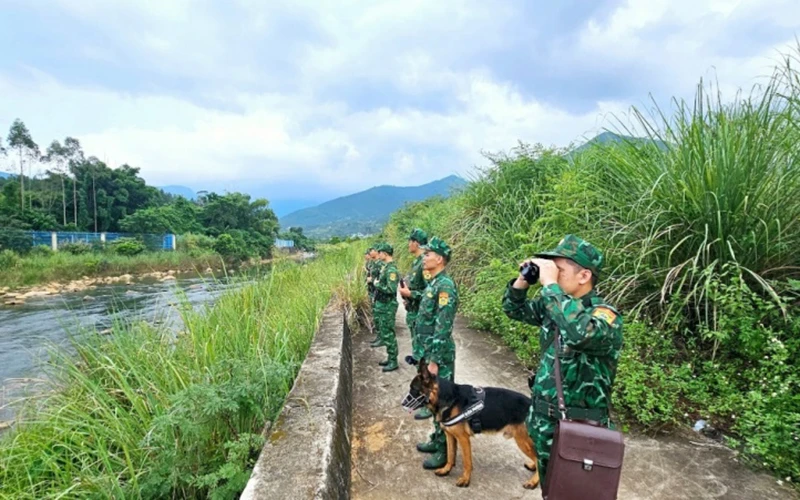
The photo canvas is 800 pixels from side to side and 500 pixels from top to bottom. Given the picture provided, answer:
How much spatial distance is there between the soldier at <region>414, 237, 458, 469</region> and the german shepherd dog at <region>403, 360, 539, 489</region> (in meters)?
0.27

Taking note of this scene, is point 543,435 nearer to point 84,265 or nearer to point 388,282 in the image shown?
point 388,282

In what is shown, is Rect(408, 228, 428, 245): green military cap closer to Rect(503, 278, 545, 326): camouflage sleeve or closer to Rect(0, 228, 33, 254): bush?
Rect(503, 278, 545, 326): camouflage sleeve

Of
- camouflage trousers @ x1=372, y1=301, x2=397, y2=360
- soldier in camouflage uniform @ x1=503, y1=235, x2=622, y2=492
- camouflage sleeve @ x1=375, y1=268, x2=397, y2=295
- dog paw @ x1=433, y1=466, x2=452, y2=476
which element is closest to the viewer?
soldier in camouflage uniform @ x1=503, y1=235, x2=622, y2=492

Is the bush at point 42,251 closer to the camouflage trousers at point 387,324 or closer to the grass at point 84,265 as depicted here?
the grass at point 84,265

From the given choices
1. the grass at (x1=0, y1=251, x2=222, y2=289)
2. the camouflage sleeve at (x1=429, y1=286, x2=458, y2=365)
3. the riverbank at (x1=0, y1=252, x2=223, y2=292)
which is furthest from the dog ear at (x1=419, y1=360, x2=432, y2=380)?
the grass at (x1=0, y1=251, x2=222, y2=289)

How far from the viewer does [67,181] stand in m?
36.2

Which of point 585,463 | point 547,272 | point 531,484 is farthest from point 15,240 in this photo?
point 585,463

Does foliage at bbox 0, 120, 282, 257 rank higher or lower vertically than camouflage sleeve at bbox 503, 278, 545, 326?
higher

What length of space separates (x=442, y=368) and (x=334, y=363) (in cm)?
90

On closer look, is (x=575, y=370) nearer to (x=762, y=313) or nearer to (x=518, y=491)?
(x=518, y=491)

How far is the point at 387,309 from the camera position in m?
4.86

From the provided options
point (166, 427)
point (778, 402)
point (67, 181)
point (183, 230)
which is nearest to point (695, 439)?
point (778, 402)

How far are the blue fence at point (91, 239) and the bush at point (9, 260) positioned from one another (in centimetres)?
426

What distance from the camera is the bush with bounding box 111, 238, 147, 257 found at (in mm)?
29250
